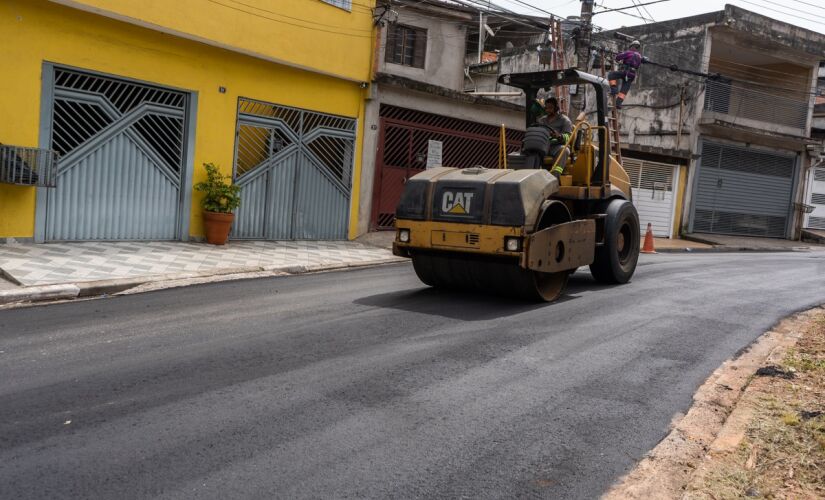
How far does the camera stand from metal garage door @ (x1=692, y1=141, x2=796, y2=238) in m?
26.4

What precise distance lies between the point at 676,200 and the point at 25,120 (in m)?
20.6

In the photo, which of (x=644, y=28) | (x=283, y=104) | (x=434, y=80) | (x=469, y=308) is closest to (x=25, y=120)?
(x=283, y=104)

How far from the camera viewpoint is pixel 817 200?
30422mm

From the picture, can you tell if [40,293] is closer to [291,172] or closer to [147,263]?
[147,263]

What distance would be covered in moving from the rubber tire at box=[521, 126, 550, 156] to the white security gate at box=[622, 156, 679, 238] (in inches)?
638

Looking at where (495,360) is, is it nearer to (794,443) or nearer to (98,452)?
(794,443)

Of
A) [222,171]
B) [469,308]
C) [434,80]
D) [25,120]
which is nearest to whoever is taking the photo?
[469,308]

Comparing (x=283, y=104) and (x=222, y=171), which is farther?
(x=283, y=104)

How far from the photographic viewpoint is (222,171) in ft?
44.9

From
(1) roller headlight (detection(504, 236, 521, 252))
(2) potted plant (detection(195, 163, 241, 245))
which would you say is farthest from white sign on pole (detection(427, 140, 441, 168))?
(1) roller headlight (detection(504, 236, 521, 252))

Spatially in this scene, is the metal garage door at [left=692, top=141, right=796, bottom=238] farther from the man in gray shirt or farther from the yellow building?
the man in gray shirt

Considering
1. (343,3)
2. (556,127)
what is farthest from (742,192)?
(556,127)

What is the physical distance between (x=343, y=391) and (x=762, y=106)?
2808cm

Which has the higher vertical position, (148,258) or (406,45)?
(406,45)
